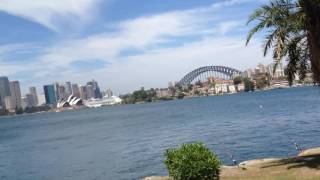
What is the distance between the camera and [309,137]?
55656mm

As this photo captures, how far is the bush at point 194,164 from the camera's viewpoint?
18.2m

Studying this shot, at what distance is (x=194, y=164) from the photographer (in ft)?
59.4

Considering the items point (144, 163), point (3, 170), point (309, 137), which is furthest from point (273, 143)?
point (3, 170)

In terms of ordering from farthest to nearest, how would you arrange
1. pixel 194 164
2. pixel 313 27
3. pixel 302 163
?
pixel 302 163, pixel 313 27, pixel 194 164

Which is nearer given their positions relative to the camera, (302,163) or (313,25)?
(313,25)

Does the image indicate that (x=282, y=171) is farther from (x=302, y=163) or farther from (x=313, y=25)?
(x=313, y=25)

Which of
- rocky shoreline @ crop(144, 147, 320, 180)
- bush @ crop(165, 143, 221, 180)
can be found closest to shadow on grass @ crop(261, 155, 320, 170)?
rocky shoreline @ crop(144, 147, 320, 180)

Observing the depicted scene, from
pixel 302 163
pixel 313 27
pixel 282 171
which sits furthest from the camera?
pixel 302 163

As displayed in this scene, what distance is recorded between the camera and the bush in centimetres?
1816

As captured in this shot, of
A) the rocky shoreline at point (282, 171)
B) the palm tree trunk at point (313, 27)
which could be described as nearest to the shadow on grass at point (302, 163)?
the rocky shoreline at point (282, 171)

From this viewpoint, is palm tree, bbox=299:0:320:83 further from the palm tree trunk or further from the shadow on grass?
the shadow on grass

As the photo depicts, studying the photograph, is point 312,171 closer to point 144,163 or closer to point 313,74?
point 313,74

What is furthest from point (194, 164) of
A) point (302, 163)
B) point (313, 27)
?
point (313, 27)

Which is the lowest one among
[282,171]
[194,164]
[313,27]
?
[282,171]
